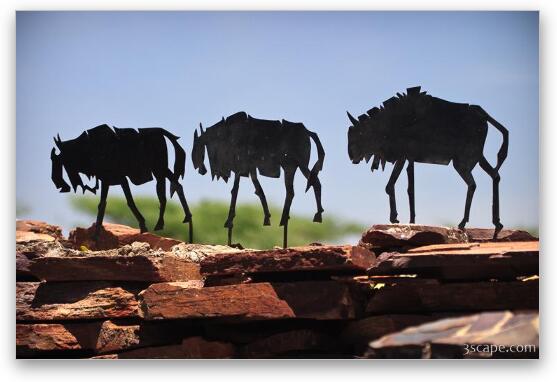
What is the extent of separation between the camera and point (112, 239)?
447 inches

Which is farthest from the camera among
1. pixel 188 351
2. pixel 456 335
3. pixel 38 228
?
pixel 38 228

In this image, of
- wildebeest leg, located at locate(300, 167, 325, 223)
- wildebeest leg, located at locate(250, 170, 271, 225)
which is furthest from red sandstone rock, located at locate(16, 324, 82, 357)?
wildebeest leg, located at locate(300, 167, 325, 223)

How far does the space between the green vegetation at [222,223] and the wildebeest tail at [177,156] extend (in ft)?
9.67

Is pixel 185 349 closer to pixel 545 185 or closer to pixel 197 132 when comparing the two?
pixel 197 132

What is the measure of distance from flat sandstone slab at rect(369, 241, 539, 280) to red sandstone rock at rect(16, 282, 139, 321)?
215 centimetres

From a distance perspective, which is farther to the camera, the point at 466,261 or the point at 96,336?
the point at 96,336

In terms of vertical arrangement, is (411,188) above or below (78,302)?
above

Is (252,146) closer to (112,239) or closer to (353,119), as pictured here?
(353,119)

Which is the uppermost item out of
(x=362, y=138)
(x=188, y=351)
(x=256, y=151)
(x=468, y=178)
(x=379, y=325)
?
(x=362, y=138)

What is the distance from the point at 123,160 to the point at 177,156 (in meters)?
0.49

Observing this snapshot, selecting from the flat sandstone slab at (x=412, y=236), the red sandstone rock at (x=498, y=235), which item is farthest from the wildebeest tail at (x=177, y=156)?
the red sandstone rock at (x=498, y=235)

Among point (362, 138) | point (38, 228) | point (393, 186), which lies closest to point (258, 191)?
point (362, 138)

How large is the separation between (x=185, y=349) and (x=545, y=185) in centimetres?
316

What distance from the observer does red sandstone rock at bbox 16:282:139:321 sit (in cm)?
1008
